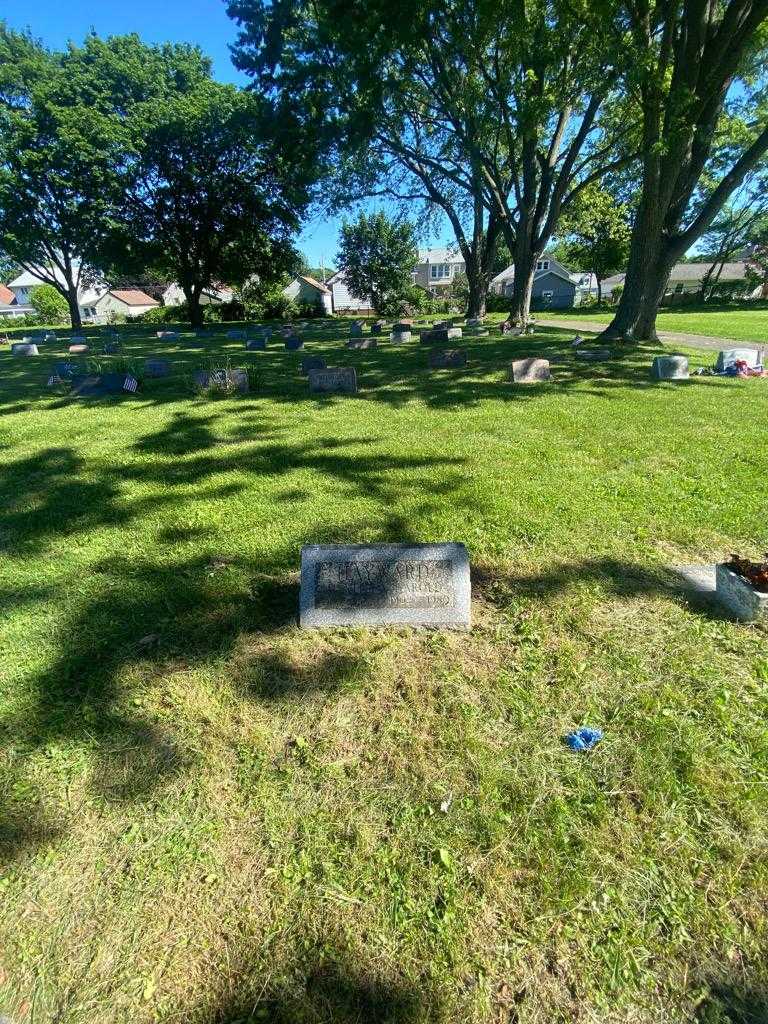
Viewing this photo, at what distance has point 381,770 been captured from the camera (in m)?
2.17

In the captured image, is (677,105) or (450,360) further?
(450,360)

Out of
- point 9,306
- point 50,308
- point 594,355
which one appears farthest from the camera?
point 9,306

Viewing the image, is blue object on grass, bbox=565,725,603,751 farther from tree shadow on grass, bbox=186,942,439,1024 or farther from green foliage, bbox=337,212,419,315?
green foliage, bbox=337,212,419,315

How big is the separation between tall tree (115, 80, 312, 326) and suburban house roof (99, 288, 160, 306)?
43.3 meters

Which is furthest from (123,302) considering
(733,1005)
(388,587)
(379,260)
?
(733,1005)

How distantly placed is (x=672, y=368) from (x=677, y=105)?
5249 mm

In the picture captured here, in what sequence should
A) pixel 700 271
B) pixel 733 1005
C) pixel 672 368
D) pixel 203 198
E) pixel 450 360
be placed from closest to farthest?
pixel 733 1005, pixel 672 368, pixel 450 360, pixel 203 198, pixel 700 271

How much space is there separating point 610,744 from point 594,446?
4350 millimetres

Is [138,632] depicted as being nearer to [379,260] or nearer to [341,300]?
[379,260]

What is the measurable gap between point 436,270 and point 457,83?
5869 centimetres

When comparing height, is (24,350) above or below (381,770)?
above

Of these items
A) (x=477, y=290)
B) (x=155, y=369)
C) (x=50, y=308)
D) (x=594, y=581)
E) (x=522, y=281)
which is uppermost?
(x=50, y=308)

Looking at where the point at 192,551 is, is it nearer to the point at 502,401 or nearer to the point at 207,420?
the point at 207,420

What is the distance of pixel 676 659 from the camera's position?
2680mm
